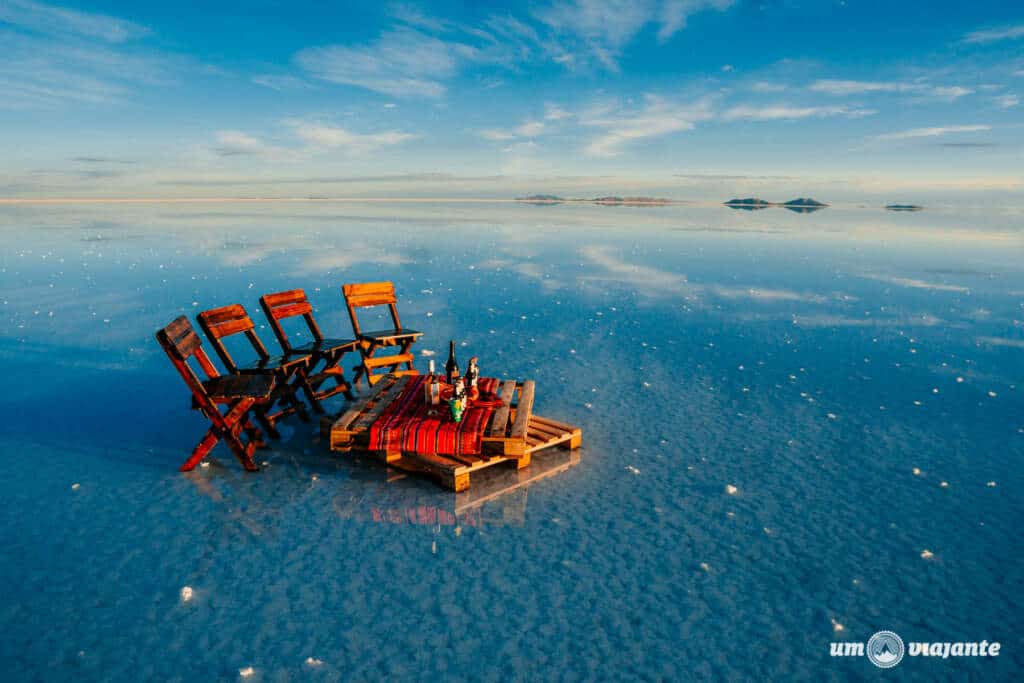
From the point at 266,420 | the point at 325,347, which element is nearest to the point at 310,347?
the point at 325,347

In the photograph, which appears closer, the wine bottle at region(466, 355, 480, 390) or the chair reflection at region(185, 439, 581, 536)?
the chair reflection at region(185, 439, 581, 536)

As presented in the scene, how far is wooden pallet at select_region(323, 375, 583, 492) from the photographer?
7.89m

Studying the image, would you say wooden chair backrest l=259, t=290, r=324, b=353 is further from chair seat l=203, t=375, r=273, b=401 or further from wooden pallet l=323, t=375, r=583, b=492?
wooden pallet l=323, t=375, r=583, b=492

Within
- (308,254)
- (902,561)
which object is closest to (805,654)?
(902,561)

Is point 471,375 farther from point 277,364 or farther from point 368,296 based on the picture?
point 368,296

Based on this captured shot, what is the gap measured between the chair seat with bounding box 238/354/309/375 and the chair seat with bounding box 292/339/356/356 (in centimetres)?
15

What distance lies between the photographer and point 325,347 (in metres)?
10.6

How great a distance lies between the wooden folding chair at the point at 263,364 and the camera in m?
9.05

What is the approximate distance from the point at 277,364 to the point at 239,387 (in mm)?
1196

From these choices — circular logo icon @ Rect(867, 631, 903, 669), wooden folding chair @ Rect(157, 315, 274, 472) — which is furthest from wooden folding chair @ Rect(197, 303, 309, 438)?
circular logo icon @ Rect(867, 631, 903, 669)

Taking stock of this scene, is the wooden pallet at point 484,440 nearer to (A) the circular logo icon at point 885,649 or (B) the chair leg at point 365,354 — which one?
(B) the chair leg at point 365,354

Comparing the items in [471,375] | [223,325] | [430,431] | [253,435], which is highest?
[223,325]

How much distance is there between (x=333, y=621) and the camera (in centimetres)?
545

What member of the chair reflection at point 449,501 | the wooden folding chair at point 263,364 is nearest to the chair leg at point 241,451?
the wooden folding chair at point 263,364
